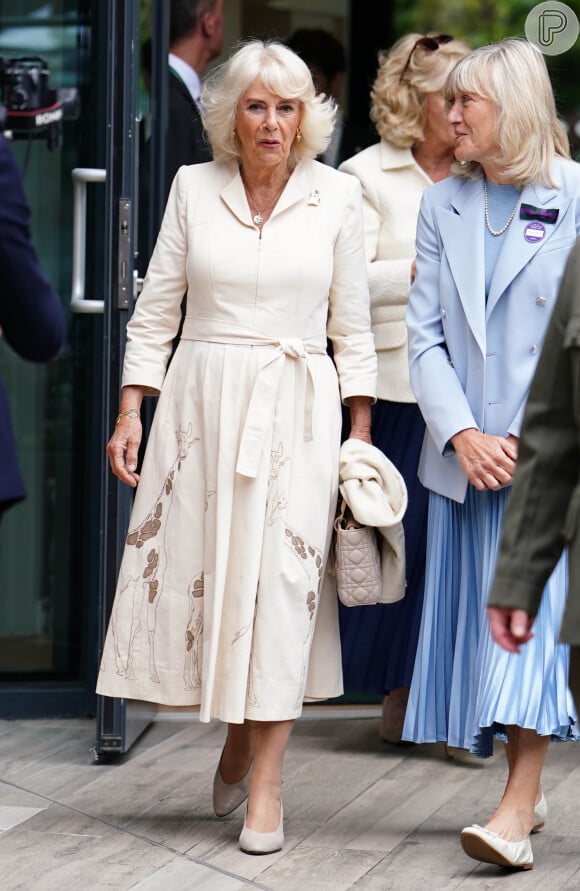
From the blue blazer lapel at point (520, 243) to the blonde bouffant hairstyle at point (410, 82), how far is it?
0.97 metres

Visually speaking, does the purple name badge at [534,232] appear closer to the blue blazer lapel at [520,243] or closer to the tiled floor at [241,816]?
the blue blazer lapel at [520,243]

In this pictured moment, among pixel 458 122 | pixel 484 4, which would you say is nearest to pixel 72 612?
pixel 458 122

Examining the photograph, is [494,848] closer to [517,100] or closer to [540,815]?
[540,815]

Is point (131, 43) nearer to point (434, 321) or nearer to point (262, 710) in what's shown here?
point (434, 321)

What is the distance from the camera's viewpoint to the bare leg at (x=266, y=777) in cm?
371

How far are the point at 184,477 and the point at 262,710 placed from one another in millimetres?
556

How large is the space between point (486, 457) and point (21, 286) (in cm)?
141

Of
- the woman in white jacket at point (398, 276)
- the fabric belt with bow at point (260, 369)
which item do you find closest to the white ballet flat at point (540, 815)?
→ the woman in white jacket at point (398, 276)

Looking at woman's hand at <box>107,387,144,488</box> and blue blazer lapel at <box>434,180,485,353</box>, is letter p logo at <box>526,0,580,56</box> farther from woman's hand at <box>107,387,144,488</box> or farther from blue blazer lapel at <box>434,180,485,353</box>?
woman's hand at <box>107,387,144,488</box>

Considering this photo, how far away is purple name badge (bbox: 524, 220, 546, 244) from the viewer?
3693 millimetres

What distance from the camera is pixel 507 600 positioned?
2.37 m

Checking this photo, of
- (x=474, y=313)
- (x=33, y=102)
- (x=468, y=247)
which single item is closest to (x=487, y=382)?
(x=474, y=313)

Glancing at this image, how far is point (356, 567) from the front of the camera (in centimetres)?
373

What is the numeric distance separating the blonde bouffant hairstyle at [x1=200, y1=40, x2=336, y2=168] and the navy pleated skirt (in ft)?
3.41
